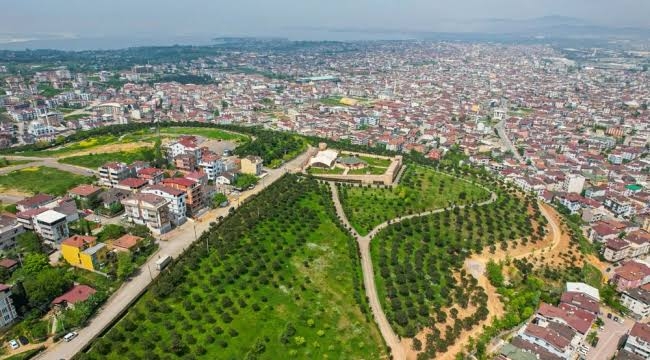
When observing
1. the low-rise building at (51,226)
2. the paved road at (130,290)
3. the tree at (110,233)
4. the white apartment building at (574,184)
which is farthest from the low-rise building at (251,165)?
the white apartment building at (574,184)

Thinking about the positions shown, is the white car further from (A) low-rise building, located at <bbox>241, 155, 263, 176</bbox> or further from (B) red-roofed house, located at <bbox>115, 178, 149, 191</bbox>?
(A) low-rise building, located at <bbox>241, 155, 263, 176</bbox>

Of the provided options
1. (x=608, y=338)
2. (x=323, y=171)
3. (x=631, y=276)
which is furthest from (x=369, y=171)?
(x=608, y=338)

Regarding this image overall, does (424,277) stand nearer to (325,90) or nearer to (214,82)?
(325,90)

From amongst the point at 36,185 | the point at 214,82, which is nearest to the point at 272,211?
the point at 36,185

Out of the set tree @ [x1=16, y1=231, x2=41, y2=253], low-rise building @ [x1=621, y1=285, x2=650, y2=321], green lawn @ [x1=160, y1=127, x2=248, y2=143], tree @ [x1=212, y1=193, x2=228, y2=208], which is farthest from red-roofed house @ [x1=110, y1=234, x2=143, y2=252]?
low-rise building @ [x1=621, y1=285, x2=650, y2=321]

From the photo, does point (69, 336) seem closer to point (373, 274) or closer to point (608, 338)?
point (373, 274)
